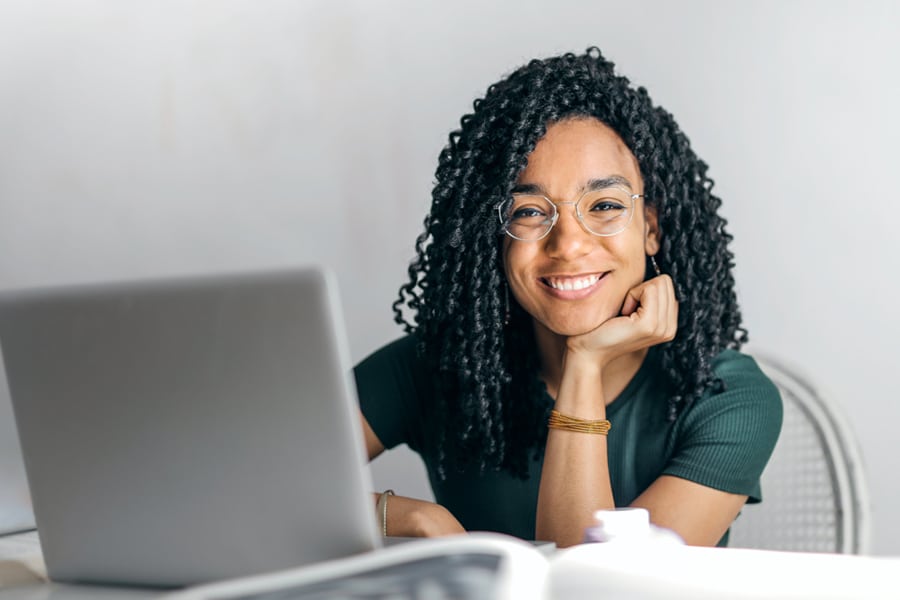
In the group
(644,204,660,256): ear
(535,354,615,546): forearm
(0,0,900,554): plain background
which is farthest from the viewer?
(0,0,900,554): plain background

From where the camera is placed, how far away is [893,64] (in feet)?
7.16

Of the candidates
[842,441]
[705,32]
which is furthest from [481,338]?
[705,32]

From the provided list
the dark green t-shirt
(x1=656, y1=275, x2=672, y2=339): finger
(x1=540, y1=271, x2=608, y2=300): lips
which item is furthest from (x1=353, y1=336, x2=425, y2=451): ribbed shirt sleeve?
(x1=656, y1=275, x2=672, y2=339): finger

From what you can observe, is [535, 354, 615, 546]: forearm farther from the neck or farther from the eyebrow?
the eyebrow

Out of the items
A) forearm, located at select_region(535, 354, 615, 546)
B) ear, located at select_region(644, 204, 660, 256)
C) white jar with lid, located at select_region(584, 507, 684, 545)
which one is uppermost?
ear, located at select_region(644, 204, 660, 256)

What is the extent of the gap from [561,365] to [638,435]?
A: 18cm

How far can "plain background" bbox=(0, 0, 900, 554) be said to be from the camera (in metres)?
2.21

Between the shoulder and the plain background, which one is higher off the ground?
the plain background

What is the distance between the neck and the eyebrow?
0.86 ft

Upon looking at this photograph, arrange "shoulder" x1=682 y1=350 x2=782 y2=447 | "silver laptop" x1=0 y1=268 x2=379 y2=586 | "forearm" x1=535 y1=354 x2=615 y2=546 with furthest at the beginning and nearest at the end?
"shoulder" x1=682 y1=350 x2=782 y2=447 < "forearm" x1=535 y1=354 x2=615 y2=546 < "silver laptop" x1=0 y1=268 x2=379 y2=586

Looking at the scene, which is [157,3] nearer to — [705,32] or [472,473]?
[705,32]

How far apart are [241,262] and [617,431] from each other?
4.38ft

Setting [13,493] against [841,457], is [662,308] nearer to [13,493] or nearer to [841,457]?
[841,457]

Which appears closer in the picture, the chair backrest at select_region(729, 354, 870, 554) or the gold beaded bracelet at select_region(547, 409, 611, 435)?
the gold beaded bracelet at select_region(547, 409, 611, 435)
